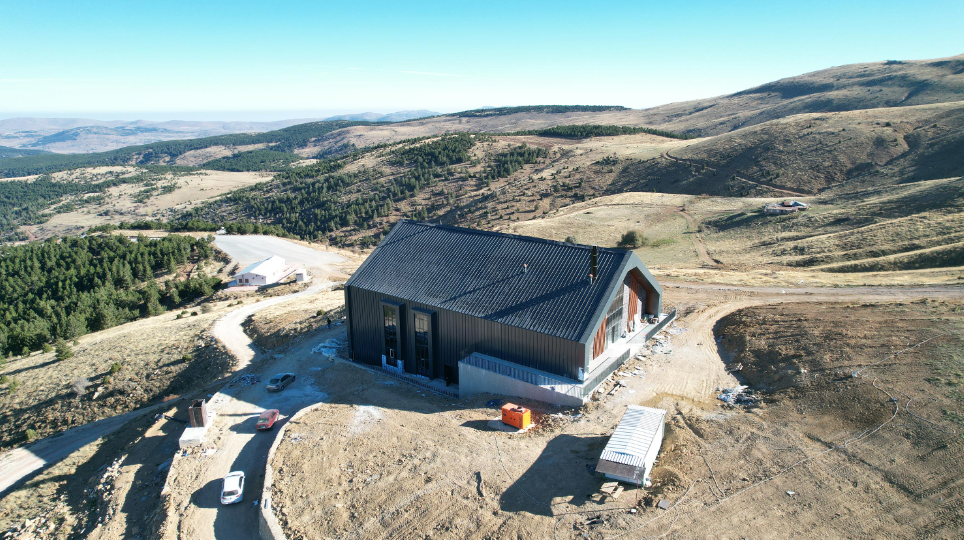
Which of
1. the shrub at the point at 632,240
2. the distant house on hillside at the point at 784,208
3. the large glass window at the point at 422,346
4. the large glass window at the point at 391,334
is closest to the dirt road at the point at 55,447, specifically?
the large glass window at the point at 391,334

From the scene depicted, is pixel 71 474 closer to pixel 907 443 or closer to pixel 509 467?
pixel 509 467

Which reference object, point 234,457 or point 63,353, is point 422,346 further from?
point 63,353

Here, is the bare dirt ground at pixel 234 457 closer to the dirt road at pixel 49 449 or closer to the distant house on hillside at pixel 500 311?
the distant house on hillside at pixel 500 311

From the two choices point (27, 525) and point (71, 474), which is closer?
point (27, 525)

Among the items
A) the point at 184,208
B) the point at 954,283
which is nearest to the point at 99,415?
the point at 954,283

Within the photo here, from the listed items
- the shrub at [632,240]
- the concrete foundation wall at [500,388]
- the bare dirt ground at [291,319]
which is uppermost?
the concrete foundation wall at [500,388]
